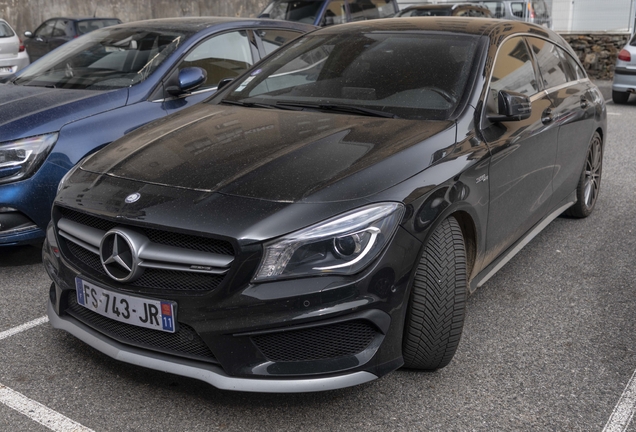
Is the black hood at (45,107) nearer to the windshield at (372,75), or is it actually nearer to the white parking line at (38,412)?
the windshield at (372,75)

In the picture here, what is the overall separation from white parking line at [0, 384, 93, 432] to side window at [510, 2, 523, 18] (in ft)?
57.5

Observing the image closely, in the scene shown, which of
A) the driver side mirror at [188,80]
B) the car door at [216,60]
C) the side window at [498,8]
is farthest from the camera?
the side window at [498,8]

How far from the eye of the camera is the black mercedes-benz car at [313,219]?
101 inches

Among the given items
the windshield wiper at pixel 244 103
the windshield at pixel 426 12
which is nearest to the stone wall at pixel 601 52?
the windshield at pixel 426 12

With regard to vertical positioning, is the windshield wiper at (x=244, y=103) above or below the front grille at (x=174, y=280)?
above

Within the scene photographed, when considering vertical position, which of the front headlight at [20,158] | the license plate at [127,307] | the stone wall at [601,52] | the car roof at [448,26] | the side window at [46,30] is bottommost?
the stone wall at [601,52]

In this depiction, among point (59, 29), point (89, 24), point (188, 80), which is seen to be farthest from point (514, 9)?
point (188, 80)

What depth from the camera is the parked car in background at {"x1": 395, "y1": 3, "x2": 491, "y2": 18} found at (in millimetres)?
15609

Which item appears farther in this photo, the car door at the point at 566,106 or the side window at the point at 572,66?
the side window at the point at 572,66

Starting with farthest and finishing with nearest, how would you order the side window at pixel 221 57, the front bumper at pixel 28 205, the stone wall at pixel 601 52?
1. the stone wall at pixel 601 52
2. the side window at pixel 221 57
3. the front bumper at pixel 28 205

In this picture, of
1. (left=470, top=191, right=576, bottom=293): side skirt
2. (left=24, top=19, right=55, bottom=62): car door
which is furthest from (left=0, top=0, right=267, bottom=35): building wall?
(left=470, top=191, right=576, bottom=293): side skirt

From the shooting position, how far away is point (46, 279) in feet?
14.1

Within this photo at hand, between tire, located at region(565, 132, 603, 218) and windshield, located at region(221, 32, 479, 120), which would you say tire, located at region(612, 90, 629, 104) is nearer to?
tire, located at region(565, 132, 603, 218)

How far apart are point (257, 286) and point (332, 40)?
2170 millimetres
